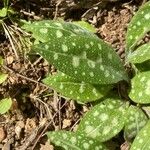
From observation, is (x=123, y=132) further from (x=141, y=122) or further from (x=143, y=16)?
(x=143, y=16)

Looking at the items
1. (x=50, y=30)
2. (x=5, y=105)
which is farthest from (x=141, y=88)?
(x=5, y=105)

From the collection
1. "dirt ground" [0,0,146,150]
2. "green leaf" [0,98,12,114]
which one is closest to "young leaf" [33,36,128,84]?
"dirt ground" [0,0,146,150]

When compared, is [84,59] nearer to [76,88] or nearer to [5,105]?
[76,88]

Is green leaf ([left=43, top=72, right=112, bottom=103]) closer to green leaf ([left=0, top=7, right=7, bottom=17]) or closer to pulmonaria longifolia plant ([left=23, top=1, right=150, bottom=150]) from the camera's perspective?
pulmonaria longifolia plant ([left=23, top=1, right=150, bottom=150])

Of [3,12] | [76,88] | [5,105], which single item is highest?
[3,12]

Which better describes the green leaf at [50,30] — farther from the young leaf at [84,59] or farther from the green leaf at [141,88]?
the green leaf at [141,88]

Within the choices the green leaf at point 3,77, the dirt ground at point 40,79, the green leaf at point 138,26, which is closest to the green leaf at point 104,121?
the dirt ground at point 40,79

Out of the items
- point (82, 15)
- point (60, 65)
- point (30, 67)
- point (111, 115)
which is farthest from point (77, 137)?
point (82, 15)
